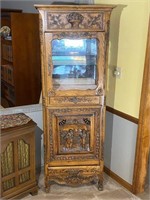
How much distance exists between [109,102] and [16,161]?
42.5 inches

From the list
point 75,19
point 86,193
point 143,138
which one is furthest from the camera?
point 86,193

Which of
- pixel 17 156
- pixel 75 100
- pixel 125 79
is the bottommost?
pixel 17 156

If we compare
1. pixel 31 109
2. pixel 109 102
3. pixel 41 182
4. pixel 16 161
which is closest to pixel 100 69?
pixel 109 102

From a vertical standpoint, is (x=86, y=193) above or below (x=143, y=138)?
below

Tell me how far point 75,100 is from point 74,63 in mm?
326

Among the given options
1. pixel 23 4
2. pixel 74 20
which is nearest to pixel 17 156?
pixel 74 20

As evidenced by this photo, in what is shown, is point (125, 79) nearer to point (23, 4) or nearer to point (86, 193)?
point (86, 193)

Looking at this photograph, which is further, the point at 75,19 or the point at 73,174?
the point at 73,174

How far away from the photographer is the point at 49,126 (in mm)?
2209

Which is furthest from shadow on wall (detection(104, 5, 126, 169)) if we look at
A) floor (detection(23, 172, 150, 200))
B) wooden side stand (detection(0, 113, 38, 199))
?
wooden side stand (detection(0, 113, 38, 199))

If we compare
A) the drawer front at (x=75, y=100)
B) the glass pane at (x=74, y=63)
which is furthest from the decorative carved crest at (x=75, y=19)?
the drawer front at (x=75, y=100)

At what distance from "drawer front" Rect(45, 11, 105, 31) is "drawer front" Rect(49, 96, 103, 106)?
578mm

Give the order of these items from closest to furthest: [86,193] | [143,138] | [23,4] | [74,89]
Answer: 1. [74,89]
2. [143,138]
3. [86,193]
4. [23,4]

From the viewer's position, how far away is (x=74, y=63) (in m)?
2.20
